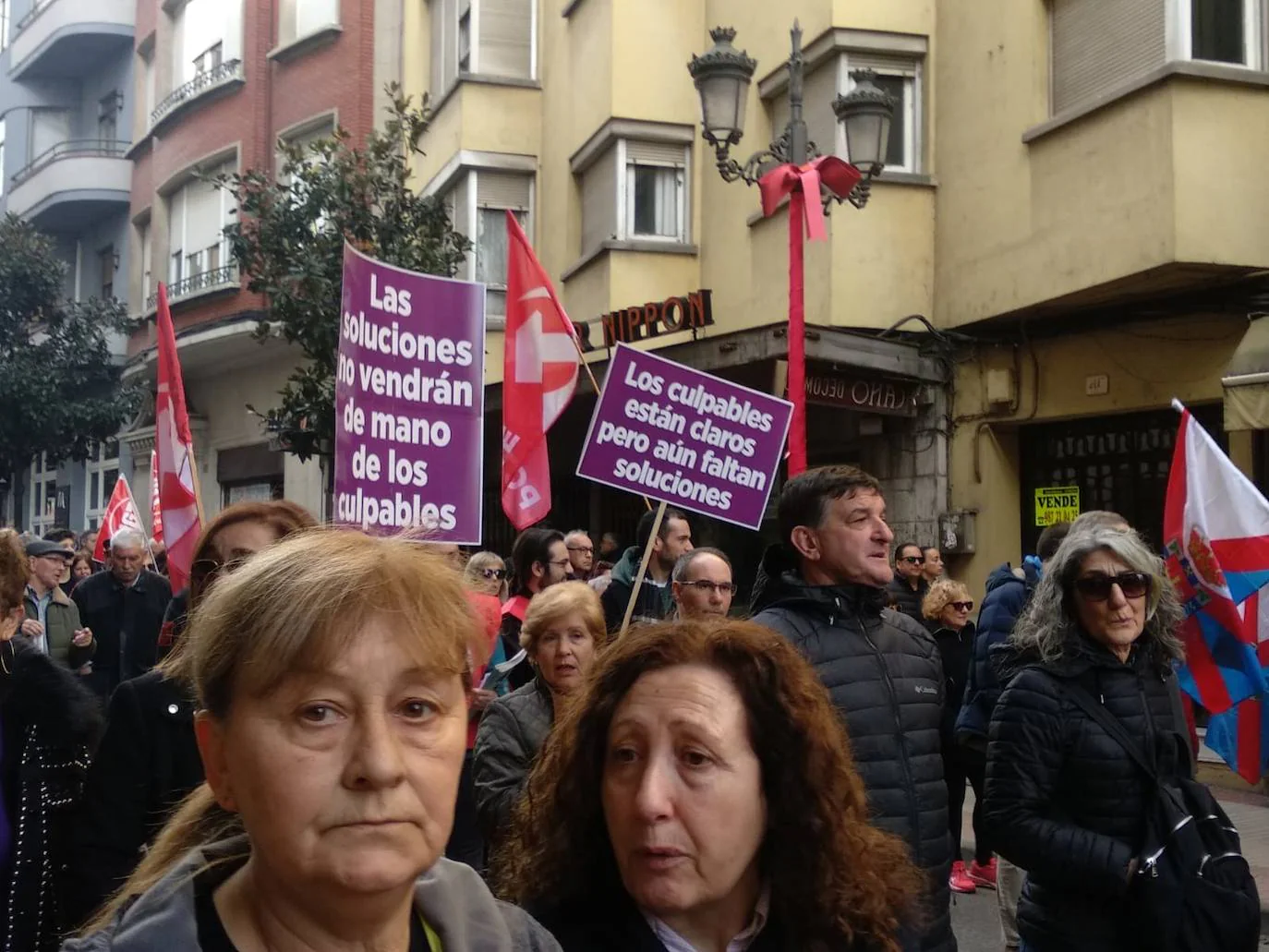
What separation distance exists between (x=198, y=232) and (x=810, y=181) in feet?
56.4

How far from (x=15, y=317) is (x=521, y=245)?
65.9 feet

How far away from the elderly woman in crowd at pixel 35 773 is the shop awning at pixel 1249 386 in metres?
7.94

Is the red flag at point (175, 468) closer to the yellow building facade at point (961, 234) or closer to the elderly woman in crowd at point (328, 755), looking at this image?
the elderly woman in crowd at point (328, 755)

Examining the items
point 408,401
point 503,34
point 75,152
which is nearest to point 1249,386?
point 408,401

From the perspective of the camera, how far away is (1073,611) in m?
3.83

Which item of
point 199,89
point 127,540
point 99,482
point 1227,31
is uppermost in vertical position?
point 199,89

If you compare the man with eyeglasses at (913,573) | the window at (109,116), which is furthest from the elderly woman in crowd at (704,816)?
the window at (109,116)

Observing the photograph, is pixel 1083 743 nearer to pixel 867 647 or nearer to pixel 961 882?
pixel 867 647

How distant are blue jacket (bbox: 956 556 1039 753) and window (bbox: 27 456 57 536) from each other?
2899 centimetres

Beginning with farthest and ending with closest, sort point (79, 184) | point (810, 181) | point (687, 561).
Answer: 1. point (79, 184)
2. point (810, 181)
3. point (687, 561)

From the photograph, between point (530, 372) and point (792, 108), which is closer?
point (530, 372)

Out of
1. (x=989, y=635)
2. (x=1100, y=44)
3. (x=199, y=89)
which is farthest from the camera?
(x=199, y=89)

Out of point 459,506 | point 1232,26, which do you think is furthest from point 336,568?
point 1232,26

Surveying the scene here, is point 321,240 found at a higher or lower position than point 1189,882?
higher
